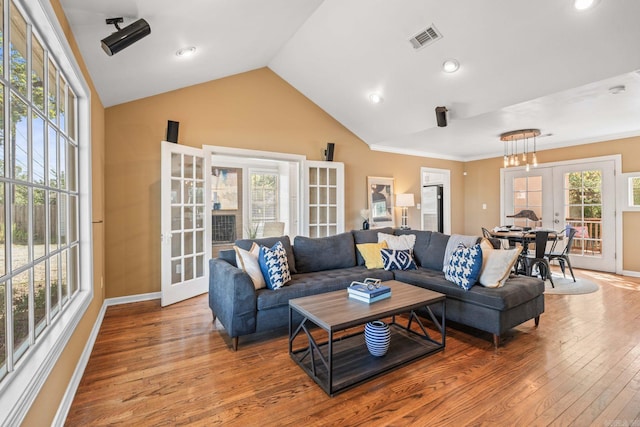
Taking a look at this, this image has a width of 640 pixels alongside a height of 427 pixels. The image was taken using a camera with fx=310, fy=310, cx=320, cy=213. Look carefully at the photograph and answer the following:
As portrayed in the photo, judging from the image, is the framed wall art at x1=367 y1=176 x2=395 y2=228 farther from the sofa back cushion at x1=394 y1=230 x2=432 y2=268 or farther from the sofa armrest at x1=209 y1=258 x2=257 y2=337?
the sofa armrest at x1=209 y1=258 x2=257 y2=337

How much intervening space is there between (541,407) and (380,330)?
1041 millimetres

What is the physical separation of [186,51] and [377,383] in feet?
11.5

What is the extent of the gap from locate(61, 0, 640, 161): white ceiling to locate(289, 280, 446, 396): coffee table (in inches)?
99.6

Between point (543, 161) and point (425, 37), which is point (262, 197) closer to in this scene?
point (425, 37)

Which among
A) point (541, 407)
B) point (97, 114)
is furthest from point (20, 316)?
point (541, 407)

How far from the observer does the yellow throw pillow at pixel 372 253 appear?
3765mm

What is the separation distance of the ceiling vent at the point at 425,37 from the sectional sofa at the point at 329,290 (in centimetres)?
221

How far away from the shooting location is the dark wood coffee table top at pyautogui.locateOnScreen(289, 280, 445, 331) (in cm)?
207

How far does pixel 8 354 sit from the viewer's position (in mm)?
1275

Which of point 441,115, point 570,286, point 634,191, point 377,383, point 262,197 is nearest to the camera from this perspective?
point 377,383

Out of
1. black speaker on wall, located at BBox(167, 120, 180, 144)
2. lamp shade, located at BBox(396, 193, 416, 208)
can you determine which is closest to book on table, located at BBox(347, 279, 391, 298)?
black speaker on wall, located at BBox(167, 120, 180, 144)

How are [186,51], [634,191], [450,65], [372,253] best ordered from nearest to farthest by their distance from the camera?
[186,51], [450,65], [372,253], [634,191]

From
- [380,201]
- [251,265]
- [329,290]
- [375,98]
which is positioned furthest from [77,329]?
[380,201]

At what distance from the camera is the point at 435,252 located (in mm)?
3738
